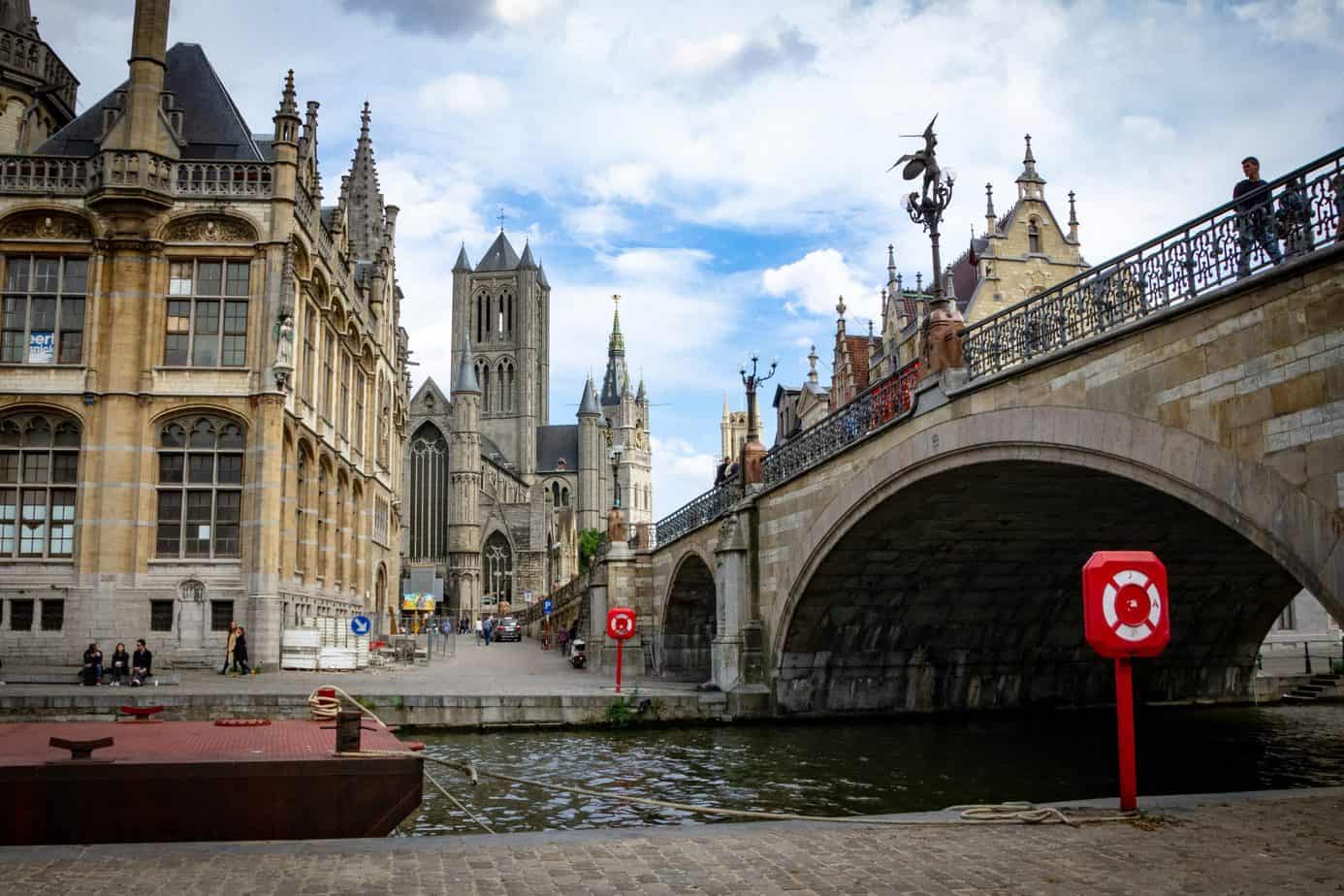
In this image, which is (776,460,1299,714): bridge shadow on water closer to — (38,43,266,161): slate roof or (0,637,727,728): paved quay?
(0,637,727,728): paved quay

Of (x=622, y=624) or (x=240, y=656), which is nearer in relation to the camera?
(x=240, y=656)

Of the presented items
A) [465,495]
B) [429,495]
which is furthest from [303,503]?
[429,495]

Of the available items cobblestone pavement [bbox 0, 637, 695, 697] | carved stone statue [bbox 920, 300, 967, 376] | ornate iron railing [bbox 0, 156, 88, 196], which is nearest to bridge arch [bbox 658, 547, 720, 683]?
cobblestone pavement [bbox 0, 637, 695, 697]

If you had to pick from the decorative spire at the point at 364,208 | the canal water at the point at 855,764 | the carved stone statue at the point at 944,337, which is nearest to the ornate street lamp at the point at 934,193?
the carved stone statue at the point at 944,337

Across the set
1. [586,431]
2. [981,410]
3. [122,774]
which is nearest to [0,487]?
[122,774]

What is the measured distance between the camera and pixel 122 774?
9.27 metres

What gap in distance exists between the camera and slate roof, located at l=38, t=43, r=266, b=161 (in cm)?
3066

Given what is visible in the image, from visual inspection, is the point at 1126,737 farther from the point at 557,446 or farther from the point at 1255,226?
the point at 557,446

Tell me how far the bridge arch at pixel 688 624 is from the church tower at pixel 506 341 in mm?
95230

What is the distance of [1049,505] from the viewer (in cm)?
1948

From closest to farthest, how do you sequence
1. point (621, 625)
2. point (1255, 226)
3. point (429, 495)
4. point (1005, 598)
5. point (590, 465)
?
point (1255, 226)
point (1005, 598)
point (621, 625)
point (429, 495)
point (590, 465)

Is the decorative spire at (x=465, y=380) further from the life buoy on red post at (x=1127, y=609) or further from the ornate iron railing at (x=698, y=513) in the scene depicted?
the life buoy on red post at (x=1127, y=609)

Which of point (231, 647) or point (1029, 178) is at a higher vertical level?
point (1029, 178)

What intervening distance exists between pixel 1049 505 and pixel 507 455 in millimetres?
115478
